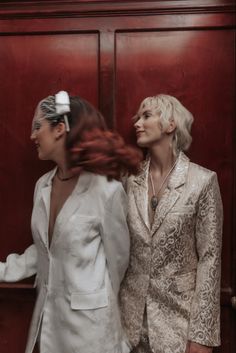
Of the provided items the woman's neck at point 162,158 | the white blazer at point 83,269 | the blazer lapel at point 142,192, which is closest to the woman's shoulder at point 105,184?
the white blazer at point 83,269

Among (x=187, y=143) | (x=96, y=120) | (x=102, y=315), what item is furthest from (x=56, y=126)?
(x=102, y=315)

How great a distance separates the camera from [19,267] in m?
1.98

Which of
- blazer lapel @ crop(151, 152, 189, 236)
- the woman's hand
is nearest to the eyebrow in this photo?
blazer lapel @ crop(151, 152, 189, 236)

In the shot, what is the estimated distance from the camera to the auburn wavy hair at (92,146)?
5.57 ft

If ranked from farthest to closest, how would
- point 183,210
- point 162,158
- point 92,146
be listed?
point 162,158
point 183,210
point 92,146

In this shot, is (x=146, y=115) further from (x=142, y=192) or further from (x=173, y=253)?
(x=173, y=253)

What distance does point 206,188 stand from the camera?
1789 millimetres

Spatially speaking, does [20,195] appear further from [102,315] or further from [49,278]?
[102,315]

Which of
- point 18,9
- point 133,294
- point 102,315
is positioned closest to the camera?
point 102,315

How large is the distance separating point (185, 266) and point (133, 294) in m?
0.23

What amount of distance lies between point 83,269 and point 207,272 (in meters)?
0.46

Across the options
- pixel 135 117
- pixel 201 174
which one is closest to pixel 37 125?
pixel 135 117

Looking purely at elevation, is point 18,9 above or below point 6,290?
above

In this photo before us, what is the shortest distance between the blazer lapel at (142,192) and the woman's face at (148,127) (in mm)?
104
